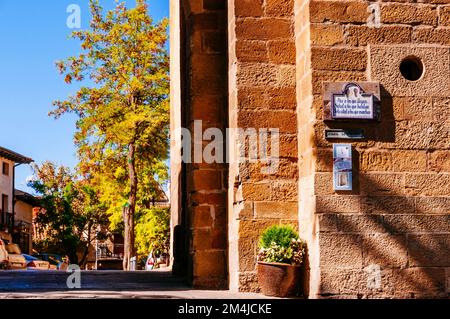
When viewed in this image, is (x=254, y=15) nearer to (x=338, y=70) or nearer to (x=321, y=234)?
(x=338, y=70)

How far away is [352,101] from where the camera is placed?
25.9 ft

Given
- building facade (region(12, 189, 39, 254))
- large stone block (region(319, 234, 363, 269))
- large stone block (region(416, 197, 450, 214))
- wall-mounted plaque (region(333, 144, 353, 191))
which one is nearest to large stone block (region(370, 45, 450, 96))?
wall-mounted plaque (region(333, 144, 353, 191))

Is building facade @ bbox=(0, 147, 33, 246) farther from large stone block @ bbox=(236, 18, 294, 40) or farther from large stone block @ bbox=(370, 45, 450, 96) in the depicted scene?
large stone block @ bbox=(370, 45, 450, 96)

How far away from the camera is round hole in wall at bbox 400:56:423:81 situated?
8.06m

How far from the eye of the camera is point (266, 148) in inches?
336

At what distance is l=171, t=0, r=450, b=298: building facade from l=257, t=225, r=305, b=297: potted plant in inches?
5.7

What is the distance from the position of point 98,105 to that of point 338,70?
→ 63.6 feet

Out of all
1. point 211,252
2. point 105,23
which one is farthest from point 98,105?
point 211,252

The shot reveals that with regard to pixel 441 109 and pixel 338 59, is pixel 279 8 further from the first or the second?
pixel 441 109

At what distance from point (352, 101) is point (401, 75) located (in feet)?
1.78

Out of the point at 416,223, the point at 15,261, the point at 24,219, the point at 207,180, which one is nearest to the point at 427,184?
the point at 416,223

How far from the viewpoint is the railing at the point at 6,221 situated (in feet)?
159

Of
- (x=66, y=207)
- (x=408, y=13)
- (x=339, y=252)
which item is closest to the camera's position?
(x=339, y=252)
